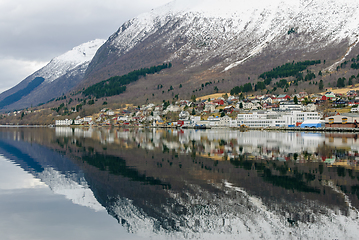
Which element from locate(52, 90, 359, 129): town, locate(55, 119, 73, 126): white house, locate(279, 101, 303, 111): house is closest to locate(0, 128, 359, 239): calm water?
locate(52, 90, 359, 129): town

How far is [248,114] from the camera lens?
112188 mm

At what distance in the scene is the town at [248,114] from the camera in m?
98.0

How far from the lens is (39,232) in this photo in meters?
11.6

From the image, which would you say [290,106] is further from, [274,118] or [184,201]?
[184,201]

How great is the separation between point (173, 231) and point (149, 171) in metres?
10.6

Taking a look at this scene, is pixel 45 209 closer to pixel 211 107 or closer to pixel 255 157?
pixel 255 157

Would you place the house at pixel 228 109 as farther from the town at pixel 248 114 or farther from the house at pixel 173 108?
the house at pixel 173 108

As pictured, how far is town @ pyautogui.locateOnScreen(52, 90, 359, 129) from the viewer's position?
98000mm

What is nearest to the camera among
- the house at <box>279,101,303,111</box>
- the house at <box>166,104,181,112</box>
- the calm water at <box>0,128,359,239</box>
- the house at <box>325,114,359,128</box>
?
the calm water at <box>0,128,359,239</box>

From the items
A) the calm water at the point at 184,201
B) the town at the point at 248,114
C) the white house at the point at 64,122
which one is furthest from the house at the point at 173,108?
the calm water at the point at 184,201

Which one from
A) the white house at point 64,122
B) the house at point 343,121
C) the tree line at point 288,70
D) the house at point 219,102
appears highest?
the tree line at point 288,70

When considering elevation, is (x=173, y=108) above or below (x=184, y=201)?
above

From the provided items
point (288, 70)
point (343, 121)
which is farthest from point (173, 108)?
point (343, 121)

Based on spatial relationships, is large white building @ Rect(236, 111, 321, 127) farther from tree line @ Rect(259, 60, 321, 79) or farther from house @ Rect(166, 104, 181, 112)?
tree line @ Rect(259, 60, 321, 79)
